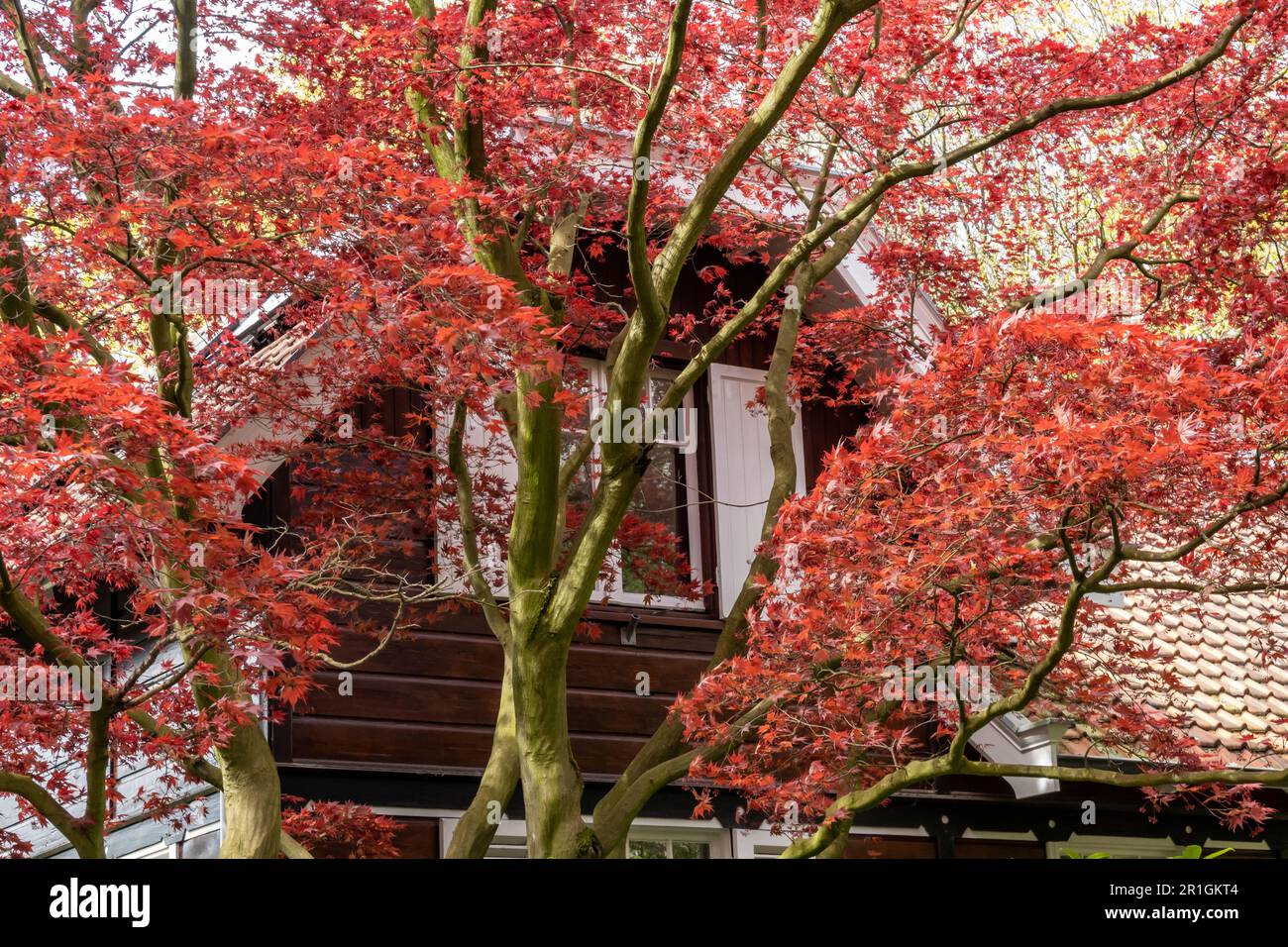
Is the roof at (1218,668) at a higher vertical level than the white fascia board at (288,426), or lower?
lower

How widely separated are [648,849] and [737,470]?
10.1 feet

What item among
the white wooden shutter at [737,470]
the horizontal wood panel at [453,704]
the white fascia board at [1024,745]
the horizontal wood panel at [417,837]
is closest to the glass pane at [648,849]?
the horizontal wood panel at [453,704]

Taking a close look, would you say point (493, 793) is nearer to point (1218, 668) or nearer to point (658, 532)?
point (658, 532)

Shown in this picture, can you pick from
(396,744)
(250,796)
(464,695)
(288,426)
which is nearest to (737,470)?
(464,695)

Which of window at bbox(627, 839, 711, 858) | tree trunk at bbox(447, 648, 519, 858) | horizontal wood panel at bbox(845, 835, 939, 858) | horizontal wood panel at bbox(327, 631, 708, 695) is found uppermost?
horizontal wood panel at bbox(327, 631, 708, 695)

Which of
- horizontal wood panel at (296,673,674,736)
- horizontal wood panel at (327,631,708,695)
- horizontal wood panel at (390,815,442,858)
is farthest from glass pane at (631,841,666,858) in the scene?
horizontal wood panel at (390,815,442,858)

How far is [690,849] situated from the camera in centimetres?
1080

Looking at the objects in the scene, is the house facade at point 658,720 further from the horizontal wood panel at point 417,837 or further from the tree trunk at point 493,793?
the tree trunk at point 493,793

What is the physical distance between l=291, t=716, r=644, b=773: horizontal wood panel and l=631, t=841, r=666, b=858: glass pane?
637 millimetres

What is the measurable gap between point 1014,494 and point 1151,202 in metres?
4.55

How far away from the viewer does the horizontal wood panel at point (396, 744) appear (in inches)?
367

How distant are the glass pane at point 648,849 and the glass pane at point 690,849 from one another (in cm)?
8

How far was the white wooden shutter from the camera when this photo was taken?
11.8m

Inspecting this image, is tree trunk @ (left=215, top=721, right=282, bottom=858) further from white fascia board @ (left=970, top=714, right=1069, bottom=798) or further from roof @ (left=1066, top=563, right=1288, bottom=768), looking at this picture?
roof @ (left=1066, top=563, right=1288, bottom=768)
